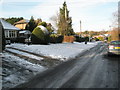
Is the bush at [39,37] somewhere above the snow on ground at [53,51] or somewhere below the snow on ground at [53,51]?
above

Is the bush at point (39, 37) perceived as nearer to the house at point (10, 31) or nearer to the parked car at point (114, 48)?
the house at point (10, 31)

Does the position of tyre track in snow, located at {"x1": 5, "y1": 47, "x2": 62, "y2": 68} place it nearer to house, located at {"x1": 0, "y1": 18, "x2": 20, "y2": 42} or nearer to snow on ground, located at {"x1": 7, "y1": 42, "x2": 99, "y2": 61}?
snow on ground, located at {"x1": 7, "y1": 42, "x2": 99, "y2": 61}

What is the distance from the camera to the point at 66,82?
5230 millimetres

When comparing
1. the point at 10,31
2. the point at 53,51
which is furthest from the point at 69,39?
the point at 53,51

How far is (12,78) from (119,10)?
41.7 metres

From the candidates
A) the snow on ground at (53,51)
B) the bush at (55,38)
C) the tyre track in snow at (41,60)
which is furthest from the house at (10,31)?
the tyre track in snow at (41,60)

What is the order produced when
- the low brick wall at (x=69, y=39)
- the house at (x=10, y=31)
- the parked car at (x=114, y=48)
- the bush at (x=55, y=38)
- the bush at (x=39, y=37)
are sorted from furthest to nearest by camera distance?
the low brick wall at (x=69, y=39), the bush at (x=55, y=38), the house at (x=10, y=31), the bush at (x=39, y=37), the parked car at (x=114, y=48)

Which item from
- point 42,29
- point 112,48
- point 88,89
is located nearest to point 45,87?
point 88,89

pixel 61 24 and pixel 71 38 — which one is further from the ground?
pixel 61 24

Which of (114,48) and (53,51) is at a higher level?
(114,48)

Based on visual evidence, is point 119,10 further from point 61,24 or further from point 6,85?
point 6,85

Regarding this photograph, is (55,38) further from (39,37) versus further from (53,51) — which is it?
(53,51)

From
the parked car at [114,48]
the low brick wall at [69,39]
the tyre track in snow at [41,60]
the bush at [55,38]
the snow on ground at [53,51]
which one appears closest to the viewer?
the tyre track in snow at [41,60]

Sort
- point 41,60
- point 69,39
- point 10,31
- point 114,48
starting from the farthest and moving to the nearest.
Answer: point 69,39 → point 10,31 → point 114,48 → point 41,60
